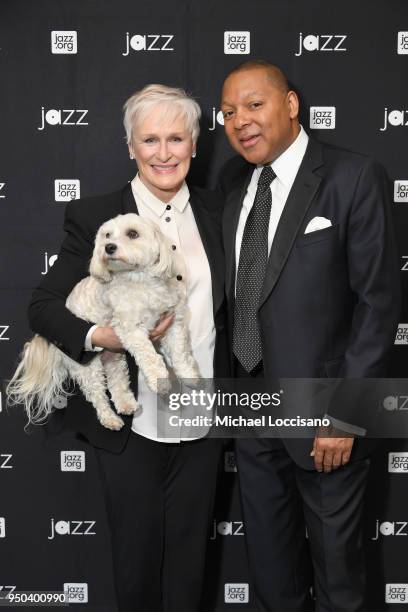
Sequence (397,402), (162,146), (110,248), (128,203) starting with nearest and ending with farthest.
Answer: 1. (110,248)
2. (162,146)
3. (128,203)
4. (397,402)

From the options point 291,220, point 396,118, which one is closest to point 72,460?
point 291,220

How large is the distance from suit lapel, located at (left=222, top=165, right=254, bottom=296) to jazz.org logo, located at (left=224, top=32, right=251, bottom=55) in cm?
59

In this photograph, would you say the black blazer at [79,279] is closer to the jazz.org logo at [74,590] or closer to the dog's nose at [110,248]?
the dog's nose at [110,248]

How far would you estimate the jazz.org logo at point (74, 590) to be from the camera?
298 cm

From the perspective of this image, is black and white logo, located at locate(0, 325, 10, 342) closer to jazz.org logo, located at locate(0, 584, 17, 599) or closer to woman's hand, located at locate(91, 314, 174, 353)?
woman's hand, located at locate(91, 314, 174, 353)

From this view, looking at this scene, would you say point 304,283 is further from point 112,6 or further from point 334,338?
point 112,6

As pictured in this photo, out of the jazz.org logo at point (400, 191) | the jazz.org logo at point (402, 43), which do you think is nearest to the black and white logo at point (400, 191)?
the jazz.org logo at point (400, 191)

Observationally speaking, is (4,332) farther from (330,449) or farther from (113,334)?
(330,449)

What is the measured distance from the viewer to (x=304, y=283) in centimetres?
205

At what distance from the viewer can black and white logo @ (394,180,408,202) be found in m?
2.75

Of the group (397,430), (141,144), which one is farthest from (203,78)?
(397,430)

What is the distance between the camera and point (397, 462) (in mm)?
2895

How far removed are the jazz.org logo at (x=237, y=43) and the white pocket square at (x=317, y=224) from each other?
39.8 inches

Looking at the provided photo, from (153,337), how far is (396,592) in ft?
5.84
